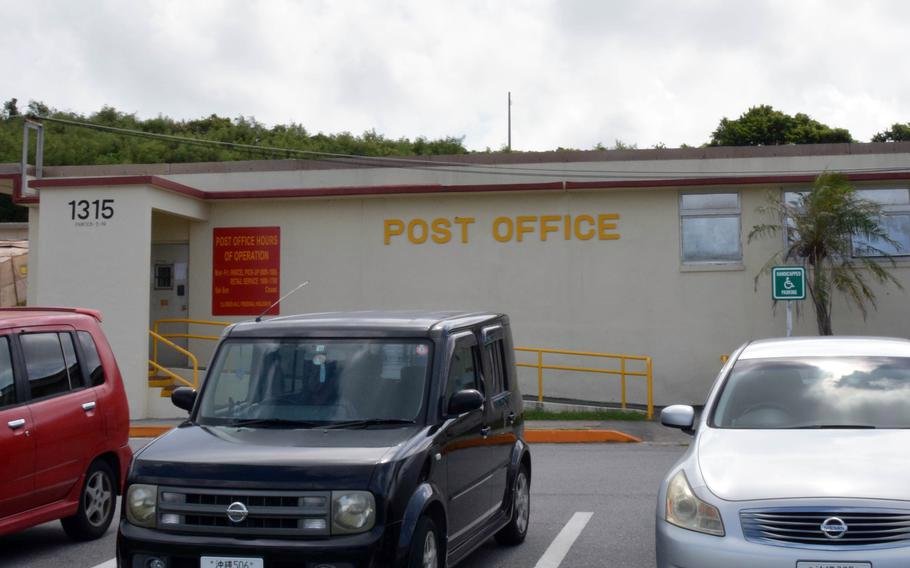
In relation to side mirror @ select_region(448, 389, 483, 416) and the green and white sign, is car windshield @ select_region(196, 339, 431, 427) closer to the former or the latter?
side mirror @ select_region(448, 389, 483, 416)

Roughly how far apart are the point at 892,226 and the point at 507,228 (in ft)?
25.1

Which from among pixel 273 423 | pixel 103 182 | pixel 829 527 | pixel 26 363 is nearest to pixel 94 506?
pixel 26 363

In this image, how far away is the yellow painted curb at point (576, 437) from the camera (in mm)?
16161

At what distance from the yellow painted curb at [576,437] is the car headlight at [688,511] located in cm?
1042

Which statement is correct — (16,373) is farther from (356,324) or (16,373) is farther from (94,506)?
(356,324)

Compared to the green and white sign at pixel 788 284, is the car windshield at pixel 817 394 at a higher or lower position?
lower

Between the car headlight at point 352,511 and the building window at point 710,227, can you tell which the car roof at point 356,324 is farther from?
the building window at point 710,227

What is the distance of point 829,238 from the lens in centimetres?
1892

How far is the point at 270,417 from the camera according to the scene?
6.36 meters

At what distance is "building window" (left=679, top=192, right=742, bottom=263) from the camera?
67.5 feet

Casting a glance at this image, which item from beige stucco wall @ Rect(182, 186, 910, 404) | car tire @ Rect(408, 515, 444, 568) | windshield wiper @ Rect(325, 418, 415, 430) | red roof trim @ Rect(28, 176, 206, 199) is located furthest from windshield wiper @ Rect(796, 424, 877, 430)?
red roof trim @ Rect(28, 176, 206, 199)

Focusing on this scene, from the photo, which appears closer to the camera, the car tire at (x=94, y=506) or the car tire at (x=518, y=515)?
the car tire at (x=518, y=515)

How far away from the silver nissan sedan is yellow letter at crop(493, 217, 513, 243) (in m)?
14.0

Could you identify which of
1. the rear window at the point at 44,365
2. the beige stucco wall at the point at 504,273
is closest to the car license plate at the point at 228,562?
the rear window at the point at 44,365
